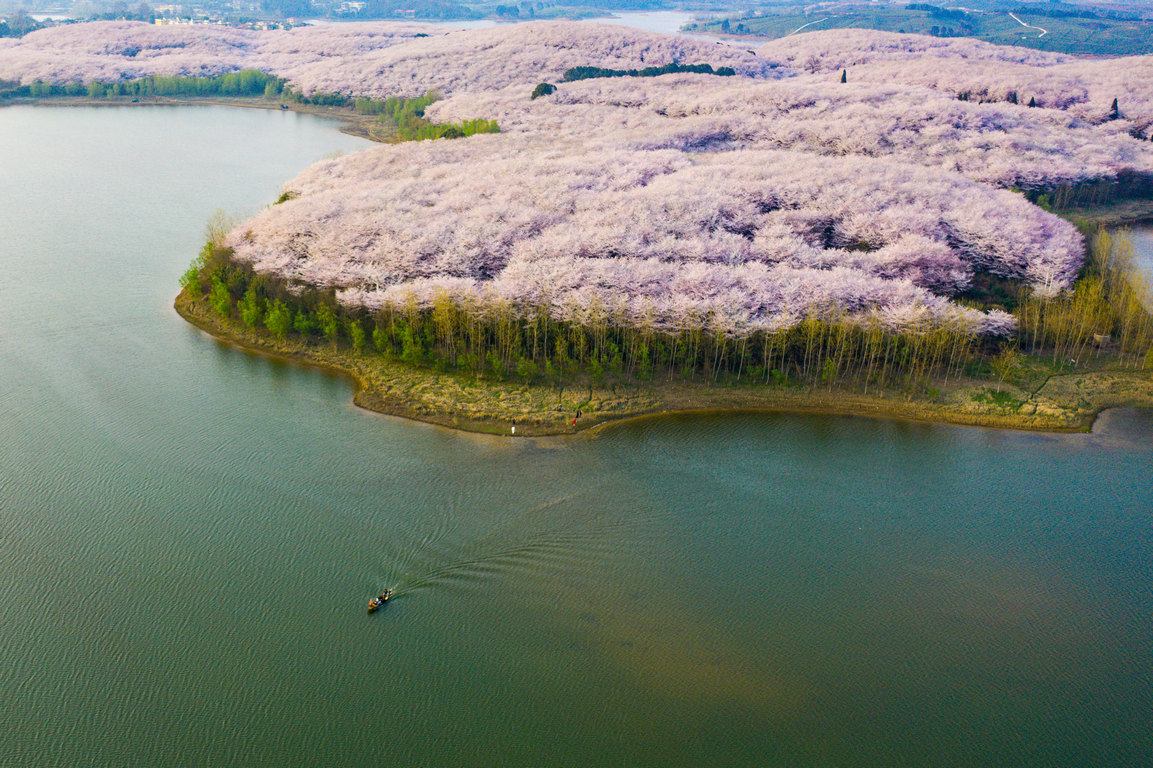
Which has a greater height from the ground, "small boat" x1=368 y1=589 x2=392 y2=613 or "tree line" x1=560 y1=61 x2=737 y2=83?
"tree line" x1=560 y1=61 x2=737 y2=83

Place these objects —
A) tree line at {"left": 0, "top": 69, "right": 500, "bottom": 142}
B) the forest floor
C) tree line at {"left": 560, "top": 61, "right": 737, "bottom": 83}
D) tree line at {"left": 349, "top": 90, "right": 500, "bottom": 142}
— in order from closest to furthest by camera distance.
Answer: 1. the forest floor
2. tree line at {"left": 349, "top": 90, "right": 500, "bottom": 142}
3. tree line at {"left": 0, "top": 69, "right": 500, "bottom": 142}
4. tree line at {"left": 560, "top": 61, "right": 737, "bottom": 83}

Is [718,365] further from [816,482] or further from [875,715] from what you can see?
[875,715]

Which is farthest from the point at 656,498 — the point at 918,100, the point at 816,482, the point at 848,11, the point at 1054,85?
the point at 848,11

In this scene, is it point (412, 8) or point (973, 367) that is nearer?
point (973, 367)

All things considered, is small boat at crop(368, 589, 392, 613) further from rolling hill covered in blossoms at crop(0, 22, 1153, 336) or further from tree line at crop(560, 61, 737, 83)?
tree line at crop(560, 61, 737, 83)

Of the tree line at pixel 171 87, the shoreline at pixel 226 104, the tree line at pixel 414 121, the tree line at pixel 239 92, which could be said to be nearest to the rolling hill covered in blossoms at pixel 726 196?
the tree line at pixel 414 121

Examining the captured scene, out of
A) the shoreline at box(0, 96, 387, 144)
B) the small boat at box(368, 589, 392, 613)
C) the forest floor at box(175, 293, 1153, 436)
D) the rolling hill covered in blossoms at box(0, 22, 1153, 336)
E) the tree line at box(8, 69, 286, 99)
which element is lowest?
the small boat at box(368, 589, 392, 613)

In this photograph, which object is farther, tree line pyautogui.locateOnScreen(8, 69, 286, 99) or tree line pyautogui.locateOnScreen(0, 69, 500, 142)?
tree line pyautogui.locateOnScreen(8, 69, 286, 99)

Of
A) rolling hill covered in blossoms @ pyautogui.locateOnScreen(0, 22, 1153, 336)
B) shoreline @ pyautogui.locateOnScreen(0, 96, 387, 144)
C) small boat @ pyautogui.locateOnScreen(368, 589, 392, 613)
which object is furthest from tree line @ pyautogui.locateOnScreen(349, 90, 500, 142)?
small boat @ pyautogui.locateOnScreen(368, 589, 392, 613)
